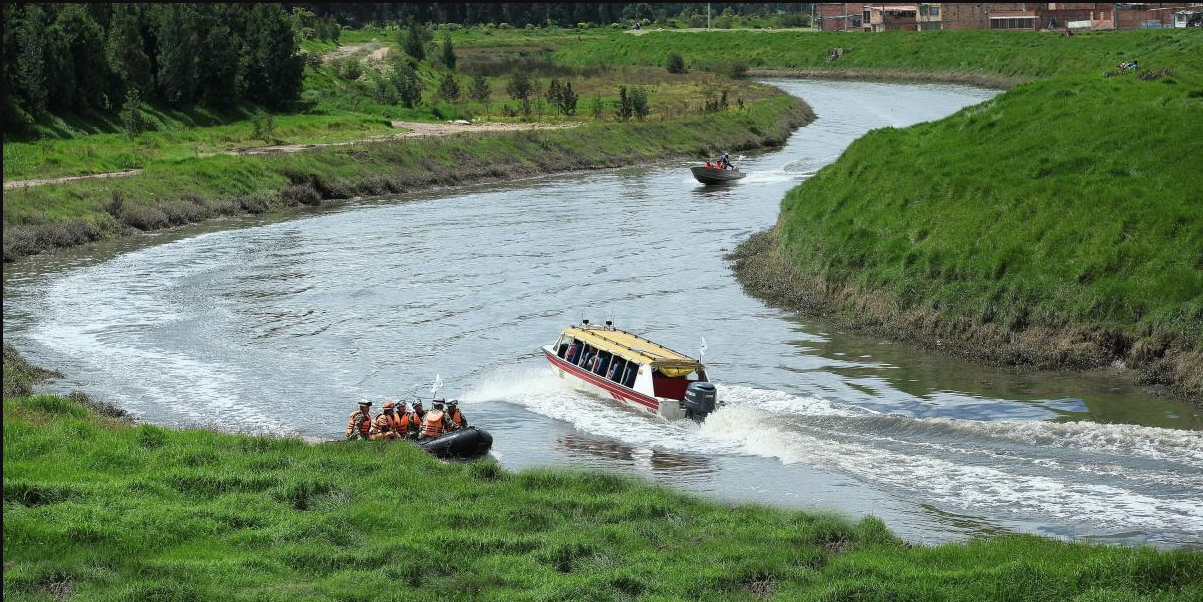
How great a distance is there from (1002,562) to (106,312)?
3131 cm

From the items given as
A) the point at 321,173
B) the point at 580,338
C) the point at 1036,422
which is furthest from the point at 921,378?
the point at 321,173

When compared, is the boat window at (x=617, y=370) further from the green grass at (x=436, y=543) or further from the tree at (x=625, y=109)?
the tree at (x=625, y=109)

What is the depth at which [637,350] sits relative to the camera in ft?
102

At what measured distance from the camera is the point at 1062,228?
35156 millimetres

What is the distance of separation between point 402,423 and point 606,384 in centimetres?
675

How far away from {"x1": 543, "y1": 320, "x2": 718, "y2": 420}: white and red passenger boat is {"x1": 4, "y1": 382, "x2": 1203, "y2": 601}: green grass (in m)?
6.40

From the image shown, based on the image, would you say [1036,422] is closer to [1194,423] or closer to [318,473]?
[1194,423]

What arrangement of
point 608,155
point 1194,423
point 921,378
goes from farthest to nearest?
point 608,155, point 921,378, point 1194,423

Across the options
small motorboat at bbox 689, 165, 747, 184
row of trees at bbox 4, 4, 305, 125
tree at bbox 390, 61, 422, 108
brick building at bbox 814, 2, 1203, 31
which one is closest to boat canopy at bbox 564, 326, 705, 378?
small motorboat at bbox 689, 165, 747, 184

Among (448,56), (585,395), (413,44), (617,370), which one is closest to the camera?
(617,370)

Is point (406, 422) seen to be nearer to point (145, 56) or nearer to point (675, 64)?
point (145, 56)

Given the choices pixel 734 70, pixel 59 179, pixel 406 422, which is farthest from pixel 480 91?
pixel 406 422

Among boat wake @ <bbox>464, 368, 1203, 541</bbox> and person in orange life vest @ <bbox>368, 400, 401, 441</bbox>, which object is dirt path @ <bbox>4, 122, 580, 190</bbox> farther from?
person in orange life vest @ <bbox>368, 400, 401, 441</bbox>

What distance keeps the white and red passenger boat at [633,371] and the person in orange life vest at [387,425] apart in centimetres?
628
